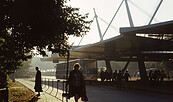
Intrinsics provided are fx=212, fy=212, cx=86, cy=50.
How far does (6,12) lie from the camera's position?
7.88 meters

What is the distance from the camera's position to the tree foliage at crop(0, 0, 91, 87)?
25.5 feet

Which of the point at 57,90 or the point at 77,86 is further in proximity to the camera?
the point at 57,90

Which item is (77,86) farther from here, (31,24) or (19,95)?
(19,95)

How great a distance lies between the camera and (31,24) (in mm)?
8133

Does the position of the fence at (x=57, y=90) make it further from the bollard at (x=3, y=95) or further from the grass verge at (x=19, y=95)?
the bollard at (x=3, y=95)

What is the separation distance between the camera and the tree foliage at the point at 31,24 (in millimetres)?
7773

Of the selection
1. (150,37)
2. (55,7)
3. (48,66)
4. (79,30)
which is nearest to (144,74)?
(150,37)

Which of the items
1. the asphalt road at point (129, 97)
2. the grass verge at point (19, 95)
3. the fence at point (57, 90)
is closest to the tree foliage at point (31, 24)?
the grass verge at point (19, 95)

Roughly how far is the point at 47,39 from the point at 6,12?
7.05ft

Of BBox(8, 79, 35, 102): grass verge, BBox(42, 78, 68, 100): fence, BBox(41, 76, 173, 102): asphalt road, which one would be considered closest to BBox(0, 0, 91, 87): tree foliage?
BBox(8, 79, 35, 102): grass verge

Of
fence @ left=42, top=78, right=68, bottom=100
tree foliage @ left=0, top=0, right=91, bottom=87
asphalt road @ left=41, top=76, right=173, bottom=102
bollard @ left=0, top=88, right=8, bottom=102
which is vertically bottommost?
asphalt road @ left=41, top=76, right=173, bottom=102

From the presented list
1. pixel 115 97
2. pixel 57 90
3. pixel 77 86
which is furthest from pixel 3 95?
pixel 57 90

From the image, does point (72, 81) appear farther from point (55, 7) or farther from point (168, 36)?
point (168, 36)

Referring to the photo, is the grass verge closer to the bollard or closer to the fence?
the fence
